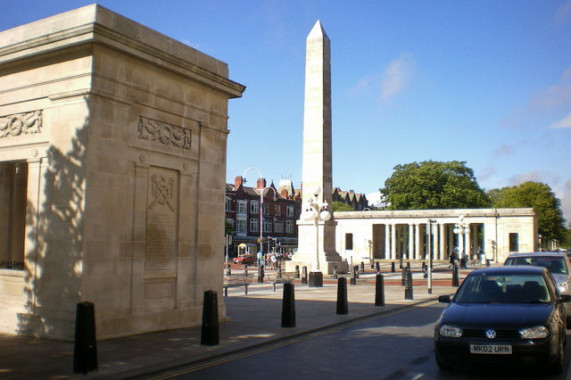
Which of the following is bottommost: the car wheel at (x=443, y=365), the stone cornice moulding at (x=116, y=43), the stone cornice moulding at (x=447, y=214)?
the car wheel at (x=443, y=365)

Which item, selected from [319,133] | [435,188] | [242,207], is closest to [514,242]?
[435,188]

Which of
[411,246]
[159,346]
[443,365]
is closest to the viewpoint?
[443,365]

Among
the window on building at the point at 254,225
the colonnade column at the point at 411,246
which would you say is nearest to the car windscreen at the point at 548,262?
the colonnade column at the point at 411,246

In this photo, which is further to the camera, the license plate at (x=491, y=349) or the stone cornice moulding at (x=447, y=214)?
the stone cornice moulding at (x=447, y=214)

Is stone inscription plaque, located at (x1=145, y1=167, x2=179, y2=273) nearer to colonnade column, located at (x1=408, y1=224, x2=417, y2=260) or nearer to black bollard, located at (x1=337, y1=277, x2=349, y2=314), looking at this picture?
black bollard, located at (x1=337, y1=277, x2=349, y2=314)

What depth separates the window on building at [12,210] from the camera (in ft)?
41.4

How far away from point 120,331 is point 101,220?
2.22 meters

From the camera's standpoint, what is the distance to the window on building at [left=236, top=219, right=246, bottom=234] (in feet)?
279

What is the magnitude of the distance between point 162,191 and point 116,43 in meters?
3.23

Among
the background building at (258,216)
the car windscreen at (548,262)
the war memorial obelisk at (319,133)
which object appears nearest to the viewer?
the car windscreen at (548,262)

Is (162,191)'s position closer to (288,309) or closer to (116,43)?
(116,43)

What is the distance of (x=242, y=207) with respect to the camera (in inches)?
3388

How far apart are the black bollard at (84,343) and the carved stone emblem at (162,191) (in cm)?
397

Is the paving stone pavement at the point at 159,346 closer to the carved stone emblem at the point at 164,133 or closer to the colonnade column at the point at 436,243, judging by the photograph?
the carved stone emblem at the point at 164,133
